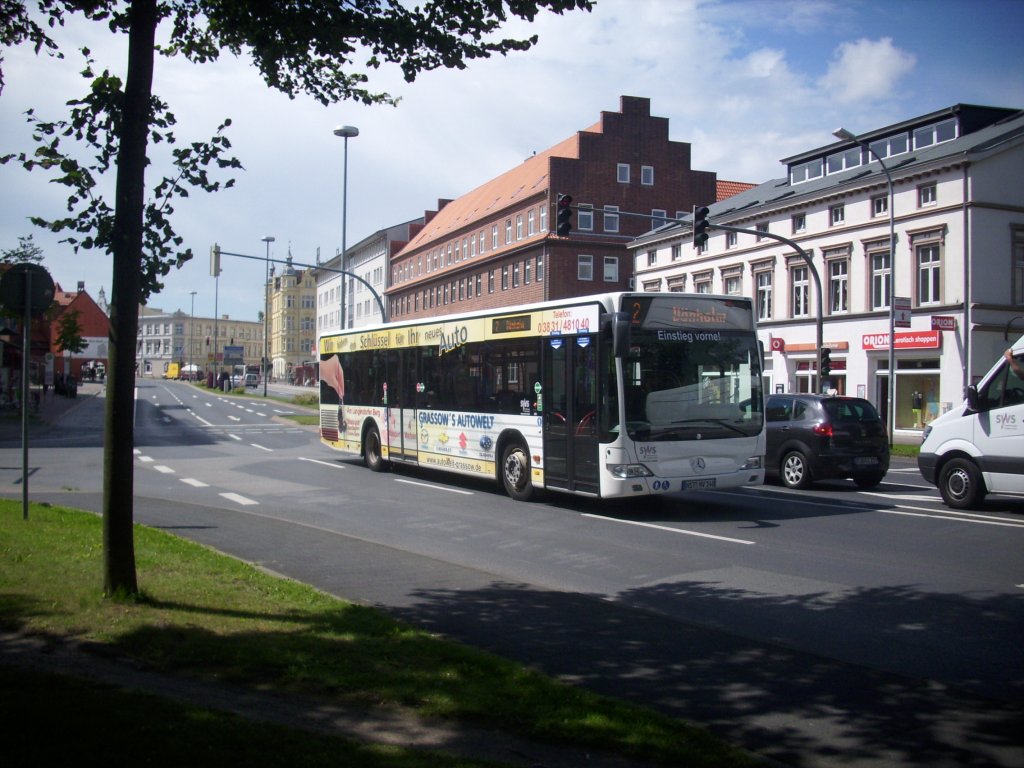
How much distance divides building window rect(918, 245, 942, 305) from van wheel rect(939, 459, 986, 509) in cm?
2378

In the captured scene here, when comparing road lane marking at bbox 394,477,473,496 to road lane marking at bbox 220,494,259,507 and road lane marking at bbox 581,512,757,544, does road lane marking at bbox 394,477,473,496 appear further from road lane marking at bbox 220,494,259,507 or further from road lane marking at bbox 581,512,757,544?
road lane marking at bbox 220,494,259,507

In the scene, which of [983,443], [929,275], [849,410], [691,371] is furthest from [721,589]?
[929,275]

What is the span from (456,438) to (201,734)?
42.0 ft

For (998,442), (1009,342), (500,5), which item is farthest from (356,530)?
(1009,342)

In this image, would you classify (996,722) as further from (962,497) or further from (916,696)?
(962,497)

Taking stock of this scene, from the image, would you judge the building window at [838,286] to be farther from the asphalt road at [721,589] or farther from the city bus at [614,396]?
the city bus at [614,396]

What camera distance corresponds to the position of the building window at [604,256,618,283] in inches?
2414

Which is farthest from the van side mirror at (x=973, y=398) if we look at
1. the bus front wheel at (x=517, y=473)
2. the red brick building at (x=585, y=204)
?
the red brick building at (x=585, y=204)

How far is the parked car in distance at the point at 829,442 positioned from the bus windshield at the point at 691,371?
11.3 ft

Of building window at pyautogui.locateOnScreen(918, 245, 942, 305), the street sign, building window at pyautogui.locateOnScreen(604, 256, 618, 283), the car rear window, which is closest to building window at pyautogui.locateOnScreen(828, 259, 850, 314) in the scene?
building window at pyautogui.locateOnScreen(918, 245, 942, 305)

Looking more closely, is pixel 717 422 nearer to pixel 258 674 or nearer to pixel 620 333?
pixel 620 333

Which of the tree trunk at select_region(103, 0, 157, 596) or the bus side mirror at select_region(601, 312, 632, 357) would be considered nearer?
the tree trunk at select_region(103, 0, 157, 596)

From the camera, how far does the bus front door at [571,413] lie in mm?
13211

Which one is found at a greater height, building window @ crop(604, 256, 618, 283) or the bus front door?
building window @ crop(604, 256, 618, 283)
